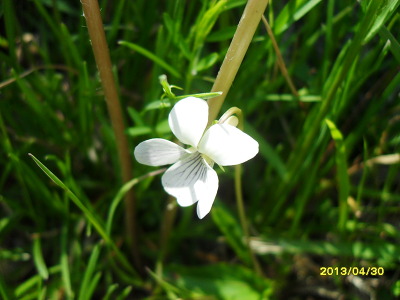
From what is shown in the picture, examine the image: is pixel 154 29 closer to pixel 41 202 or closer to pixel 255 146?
pixel 41 202

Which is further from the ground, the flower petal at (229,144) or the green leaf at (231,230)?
the flower petal at (229,144)

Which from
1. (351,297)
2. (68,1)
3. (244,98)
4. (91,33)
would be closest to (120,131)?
(91,33)

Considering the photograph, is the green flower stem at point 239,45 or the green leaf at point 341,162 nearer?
the green flower stem at point 239,45

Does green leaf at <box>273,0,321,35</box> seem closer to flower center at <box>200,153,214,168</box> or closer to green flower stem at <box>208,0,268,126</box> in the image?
green flower stem at <box>208,0,268,126</box>

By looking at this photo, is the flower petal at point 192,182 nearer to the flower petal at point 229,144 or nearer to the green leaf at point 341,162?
the flower petal at point 229,144

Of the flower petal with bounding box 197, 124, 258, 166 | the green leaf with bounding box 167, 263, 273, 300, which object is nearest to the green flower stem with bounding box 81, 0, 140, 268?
the green leaf with bounding box 167, 263, 273, 300
